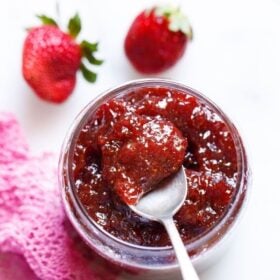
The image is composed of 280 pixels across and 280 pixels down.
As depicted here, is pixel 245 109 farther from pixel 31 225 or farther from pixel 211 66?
pixel 31 225

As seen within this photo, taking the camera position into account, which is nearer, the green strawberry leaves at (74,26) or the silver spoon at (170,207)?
the silver spoon at (170,207)

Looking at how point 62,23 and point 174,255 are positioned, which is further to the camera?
point 62,23

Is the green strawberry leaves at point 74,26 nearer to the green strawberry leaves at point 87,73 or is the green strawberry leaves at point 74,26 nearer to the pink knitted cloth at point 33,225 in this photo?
the green strawberry leaves at point 87,73

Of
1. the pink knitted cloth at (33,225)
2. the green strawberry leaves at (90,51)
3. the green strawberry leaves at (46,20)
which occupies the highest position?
the green strawberry leaves at (46,20)

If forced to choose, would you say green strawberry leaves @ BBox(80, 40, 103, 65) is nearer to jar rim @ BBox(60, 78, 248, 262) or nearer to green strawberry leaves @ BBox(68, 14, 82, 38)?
green strawberry leaves @ BBox(68, 14, 82, 38)

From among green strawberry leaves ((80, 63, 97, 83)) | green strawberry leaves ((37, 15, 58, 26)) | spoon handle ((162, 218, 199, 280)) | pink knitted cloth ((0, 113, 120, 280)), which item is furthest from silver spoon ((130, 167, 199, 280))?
green strawberry leaves ((37, 15, 58, 26))

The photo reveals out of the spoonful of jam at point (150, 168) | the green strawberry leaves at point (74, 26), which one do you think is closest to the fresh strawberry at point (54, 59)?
the green strawberry leaves at point (74, 26)

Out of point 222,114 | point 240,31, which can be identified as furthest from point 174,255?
point 240,31

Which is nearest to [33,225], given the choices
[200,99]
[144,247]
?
[144,247]

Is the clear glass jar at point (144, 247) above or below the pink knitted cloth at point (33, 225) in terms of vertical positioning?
above
